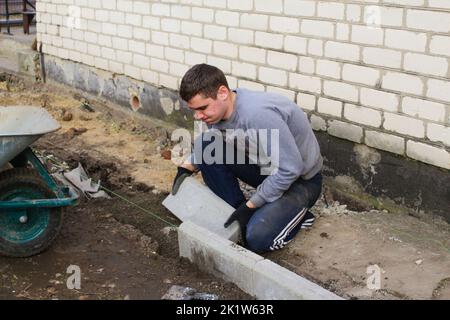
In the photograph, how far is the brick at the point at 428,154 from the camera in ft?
15.4

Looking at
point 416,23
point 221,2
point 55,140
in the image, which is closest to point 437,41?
point 416,23

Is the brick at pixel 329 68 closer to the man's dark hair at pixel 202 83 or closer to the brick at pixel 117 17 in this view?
the man's dark hair at pixel 202 83

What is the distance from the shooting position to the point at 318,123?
569 centimetres

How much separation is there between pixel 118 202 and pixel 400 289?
2.63 metres

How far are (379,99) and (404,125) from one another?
12.2 inches

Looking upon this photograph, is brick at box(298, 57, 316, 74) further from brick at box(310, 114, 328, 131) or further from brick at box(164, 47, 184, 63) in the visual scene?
brick at box(164, 47, 184, 63)

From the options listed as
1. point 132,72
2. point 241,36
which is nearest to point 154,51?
point 132,72

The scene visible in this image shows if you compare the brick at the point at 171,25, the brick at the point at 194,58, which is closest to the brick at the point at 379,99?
the brick at the point at 194,58

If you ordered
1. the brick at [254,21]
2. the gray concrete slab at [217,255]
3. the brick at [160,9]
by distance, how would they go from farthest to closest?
the brick at [160,9], the brick at [254,21], the gray concrete slab at [217,255]

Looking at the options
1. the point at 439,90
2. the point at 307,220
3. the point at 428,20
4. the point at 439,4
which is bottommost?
the point at 307,220

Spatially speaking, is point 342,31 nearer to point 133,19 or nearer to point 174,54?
point 174,54

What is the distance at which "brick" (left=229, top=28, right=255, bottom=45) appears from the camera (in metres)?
6.22

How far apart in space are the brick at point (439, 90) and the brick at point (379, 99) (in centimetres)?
33

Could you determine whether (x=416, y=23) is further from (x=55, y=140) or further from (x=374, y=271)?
(x=55, y=140)
